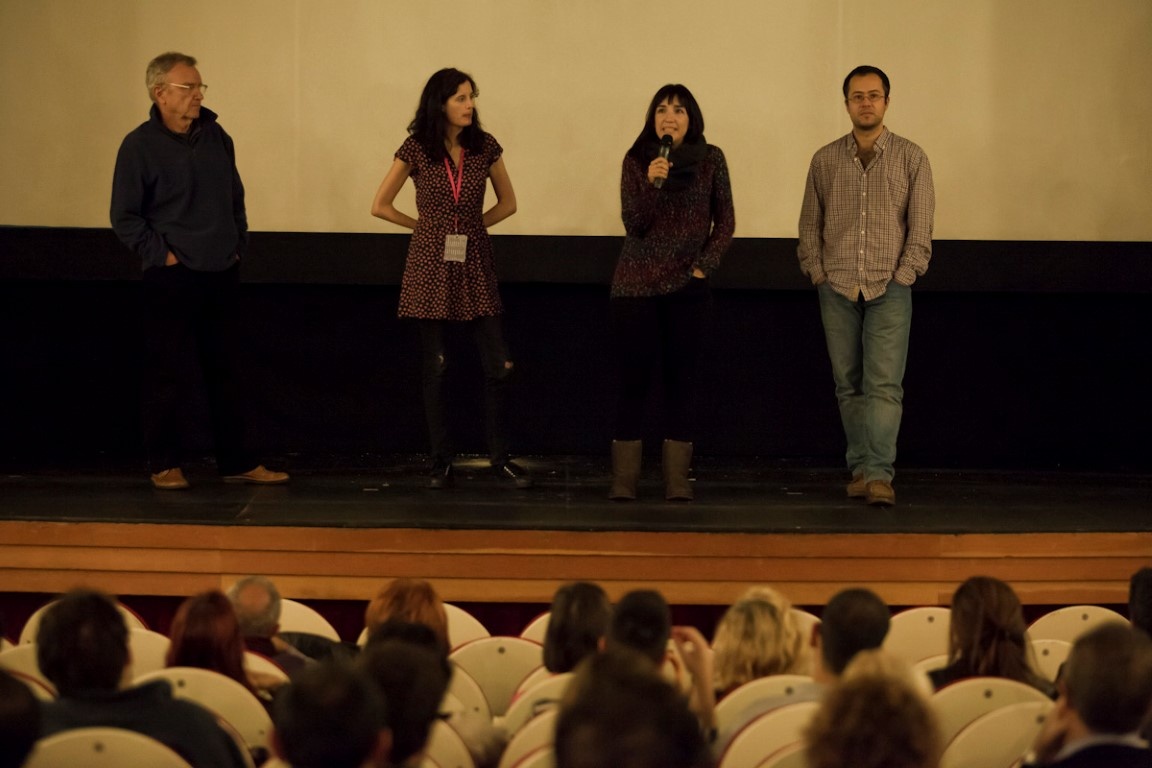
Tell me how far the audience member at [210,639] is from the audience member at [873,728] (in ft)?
3.96

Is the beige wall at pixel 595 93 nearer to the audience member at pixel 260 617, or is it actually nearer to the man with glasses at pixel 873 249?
the man with glasses at pixel 873 249

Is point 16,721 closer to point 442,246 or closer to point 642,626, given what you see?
point 642,626

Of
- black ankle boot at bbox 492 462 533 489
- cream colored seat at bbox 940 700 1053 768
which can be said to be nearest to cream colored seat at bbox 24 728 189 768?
cream colored seat at bbox 940 700 1053 768

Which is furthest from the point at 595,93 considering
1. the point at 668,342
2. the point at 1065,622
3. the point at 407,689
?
the point at 407,689

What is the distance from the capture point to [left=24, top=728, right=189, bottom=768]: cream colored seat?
1.91 m

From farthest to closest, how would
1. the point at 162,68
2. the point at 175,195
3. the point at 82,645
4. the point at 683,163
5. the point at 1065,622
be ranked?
the point at 175,195 → the point at 162,68 → the point at 683,163 → the point at 1065,622 → the point at 82,645

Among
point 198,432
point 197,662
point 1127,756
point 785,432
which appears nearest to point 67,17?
point 198,432

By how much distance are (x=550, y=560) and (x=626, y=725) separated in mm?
2284

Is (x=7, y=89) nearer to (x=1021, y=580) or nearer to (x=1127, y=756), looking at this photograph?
(x=1021, y=580)

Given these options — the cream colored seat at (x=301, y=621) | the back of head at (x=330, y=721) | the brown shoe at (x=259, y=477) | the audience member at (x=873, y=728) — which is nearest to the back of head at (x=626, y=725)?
the audience member at (x=873, y=728)

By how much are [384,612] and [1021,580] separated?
1.99 metres

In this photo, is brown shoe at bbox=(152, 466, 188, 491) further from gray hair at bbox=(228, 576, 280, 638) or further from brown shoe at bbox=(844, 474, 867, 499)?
brown shoe at bbox=(844, 474, 867, 499)

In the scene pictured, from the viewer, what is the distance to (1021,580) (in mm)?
3852

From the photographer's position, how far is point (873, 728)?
5.33ft
